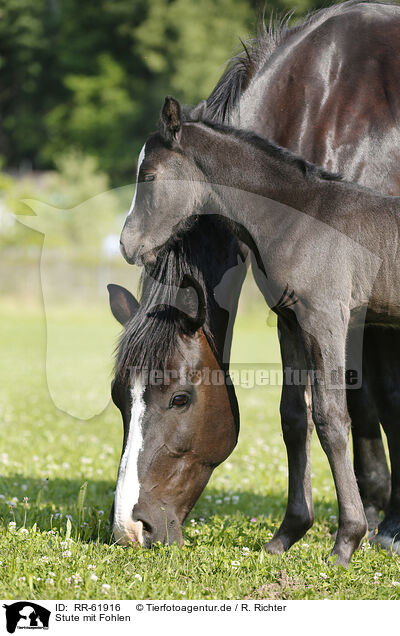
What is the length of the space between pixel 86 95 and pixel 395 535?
38842 millimetres

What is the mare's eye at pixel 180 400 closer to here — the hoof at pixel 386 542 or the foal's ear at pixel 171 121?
the foal's ear at pixel 171 121

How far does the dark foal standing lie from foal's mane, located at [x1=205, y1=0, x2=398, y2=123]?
0.59 metres

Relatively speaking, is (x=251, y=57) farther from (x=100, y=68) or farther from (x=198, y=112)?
(x=100, y=68)

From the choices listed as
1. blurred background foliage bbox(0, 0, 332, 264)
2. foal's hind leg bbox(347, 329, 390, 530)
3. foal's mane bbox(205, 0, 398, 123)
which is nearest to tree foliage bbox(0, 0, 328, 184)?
blurred background foliage bbox(0, 0, 332, 264)

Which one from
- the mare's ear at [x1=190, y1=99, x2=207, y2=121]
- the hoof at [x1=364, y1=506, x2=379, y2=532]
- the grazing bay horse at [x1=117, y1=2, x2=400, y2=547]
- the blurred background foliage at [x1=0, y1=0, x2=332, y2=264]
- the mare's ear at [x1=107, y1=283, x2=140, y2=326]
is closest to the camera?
the mare's ear at [x1=190, y1=99, x2=207, y2=121]

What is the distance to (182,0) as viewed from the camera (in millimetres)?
36844

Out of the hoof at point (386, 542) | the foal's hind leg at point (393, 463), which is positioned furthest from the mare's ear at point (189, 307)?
the hoof at point (386, 542)

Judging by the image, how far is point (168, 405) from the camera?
3.81 m

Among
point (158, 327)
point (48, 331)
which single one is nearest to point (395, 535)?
point (158, 327)

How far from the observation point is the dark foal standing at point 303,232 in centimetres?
353

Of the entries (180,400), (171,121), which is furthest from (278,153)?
(180,400)

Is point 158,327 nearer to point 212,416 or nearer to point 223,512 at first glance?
point 212,416

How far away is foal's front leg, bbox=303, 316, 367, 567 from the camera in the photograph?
3508 mm

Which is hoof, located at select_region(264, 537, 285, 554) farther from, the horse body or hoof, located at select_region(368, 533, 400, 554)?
the horse body
